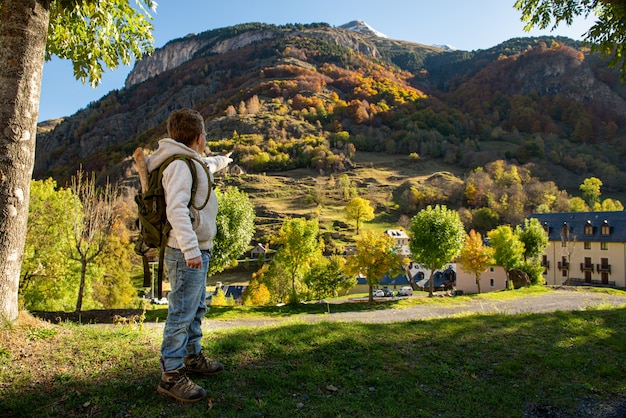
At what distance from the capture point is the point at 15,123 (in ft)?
13.3

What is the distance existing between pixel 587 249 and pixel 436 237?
31791 millimetres

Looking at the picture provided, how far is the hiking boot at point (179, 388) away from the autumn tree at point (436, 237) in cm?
2623

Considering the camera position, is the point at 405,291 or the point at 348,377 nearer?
the point at 348,377

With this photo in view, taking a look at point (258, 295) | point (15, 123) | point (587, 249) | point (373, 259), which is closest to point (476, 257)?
point (373, 259)

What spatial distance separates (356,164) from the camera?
151m

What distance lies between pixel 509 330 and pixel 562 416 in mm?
2834

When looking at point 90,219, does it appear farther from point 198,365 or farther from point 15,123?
point 198,365

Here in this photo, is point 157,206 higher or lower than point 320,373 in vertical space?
higher

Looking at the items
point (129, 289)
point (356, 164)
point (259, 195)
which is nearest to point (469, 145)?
point (356, 164)

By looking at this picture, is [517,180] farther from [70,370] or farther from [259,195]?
[70,370]

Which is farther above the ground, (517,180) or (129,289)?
(517,180)

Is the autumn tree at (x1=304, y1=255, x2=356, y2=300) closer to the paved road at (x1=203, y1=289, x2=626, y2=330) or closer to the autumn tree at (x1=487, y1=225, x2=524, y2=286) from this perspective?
the autumn tree at (x1=487, y1=225, x2=524, y2=286)

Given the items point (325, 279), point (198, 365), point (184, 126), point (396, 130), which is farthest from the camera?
point (396, 130)

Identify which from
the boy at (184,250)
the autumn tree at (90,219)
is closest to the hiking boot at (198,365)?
the boy at (184,250)
